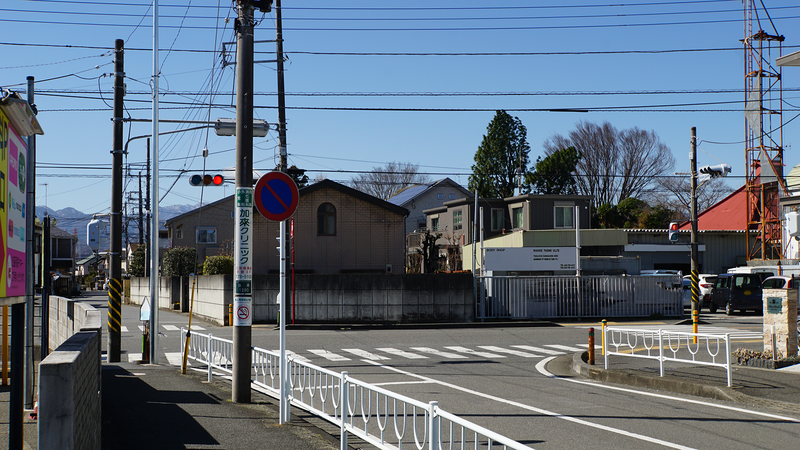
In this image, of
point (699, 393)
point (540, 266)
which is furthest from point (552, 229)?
point (699, 393)

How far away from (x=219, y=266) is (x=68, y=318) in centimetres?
2018

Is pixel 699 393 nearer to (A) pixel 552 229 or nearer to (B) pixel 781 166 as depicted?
(A) pixel 552 229

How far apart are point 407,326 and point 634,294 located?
10.0m

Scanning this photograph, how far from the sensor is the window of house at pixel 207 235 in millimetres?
51781

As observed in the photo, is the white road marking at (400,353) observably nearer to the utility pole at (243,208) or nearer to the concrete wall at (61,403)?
the utility pole at (243,208)

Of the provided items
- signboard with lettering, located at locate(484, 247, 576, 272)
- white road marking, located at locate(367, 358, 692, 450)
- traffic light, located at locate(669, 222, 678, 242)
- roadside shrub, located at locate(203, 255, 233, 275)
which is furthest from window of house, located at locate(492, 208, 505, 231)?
white road marking, located at locate(367, 358, 692, 450)

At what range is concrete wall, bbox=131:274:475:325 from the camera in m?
25.8

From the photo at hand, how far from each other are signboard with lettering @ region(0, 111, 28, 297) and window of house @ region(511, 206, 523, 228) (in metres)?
39.9

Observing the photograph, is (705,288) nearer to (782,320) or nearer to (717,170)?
(717,170)

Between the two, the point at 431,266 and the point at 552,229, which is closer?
the point at 431,266

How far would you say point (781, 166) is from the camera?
40531 millimetres

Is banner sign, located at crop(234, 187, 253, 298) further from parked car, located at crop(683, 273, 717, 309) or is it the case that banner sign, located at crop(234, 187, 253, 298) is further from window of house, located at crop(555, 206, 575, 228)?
window of house, located at crop(555, 206, 575, 228)

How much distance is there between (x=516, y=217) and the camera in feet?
147

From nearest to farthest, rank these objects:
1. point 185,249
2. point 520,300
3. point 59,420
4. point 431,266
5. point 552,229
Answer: point 59,420
point 520,300
point 431,266
point 552,229
point 185,249
